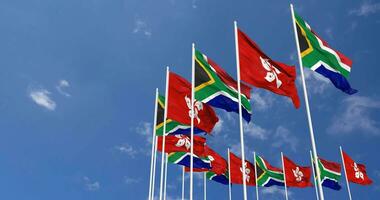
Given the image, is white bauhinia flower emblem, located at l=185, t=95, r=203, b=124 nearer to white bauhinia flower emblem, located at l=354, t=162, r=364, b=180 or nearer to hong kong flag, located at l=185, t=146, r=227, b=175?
hong kong flag, located at l=185, t=146, r=227, b=175

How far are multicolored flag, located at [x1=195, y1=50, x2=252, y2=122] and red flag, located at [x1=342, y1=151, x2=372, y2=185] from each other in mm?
21483

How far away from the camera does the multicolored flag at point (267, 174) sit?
35.2 meters

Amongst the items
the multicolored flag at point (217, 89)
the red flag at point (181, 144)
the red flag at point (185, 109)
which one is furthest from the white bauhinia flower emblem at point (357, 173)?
the multicolored flag at point (217, 89)

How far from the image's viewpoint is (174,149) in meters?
24.2

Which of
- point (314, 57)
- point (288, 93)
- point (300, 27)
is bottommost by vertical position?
point (288, 93)

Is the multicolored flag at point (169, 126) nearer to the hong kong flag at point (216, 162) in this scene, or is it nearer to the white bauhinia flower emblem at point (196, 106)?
the white bauhinia flower emblem at point (196, 106)

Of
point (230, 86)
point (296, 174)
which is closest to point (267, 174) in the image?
point (296, 174)

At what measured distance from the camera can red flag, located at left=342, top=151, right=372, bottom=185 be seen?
3559 cm

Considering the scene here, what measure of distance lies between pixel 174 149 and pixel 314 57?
11.1 metres

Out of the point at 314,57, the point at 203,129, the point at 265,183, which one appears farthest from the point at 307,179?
the point at 314,57

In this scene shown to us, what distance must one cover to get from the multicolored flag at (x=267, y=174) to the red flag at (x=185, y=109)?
15.9 meters

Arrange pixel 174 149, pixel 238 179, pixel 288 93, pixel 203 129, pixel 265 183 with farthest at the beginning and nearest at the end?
1. pixel 265 183
2. pixel 238 179
3. pixel 174 149
4. pixel 203 129
5. pixel 288 93

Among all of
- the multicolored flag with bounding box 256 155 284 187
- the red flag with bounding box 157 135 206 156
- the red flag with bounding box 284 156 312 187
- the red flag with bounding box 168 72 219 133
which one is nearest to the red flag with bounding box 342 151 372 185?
the red flag with bounding box 284 156 312 187

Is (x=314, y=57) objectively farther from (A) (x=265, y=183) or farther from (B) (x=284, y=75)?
(A) (x=265, y=183)
